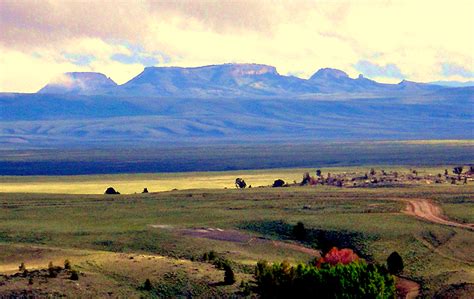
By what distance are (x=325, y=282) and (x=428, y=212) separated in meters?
40.7

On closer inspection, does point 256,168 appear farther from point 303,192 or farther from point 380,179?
point 303,192

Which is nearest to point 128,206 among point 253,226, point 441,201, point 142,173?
point 253,226

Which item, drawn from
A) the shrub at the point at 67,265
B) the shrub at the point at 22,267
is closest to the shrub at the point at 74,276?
the shrub at the point at 67,265

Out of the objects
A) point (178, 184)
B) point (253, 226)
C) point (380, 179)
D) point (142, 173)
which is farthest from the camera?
point (142, 173)

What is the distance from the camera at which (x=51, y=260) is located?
59.0m

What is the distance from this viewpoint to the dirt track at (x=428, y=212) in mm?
79169

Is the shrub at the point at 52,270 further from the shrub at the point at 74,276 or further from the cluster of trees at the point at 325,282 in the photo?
the cluster of trees at the point at 325,282

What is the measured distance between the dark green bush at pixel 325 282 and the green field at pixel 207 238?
2997 mm

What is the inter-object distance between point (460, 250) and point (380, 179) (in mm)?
64423

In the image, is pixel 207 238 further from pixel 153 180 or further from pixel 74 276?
pixel 153 180

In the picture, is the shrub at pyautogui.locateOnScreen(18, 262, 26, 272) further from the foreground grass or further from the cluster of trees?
the foreground grass

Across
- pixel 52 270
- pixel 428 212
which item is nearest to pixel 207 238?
pixel 52 270

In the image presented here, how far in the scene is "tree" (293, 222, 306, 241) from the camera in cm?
7394

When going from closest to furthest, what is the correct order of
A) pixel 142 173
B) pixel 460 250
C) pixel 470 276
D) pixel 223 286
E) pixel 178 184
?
pixel 223 286 < pixel 470 276 < pixel 460 250 < pixel 178 184 < pixel 142 173
